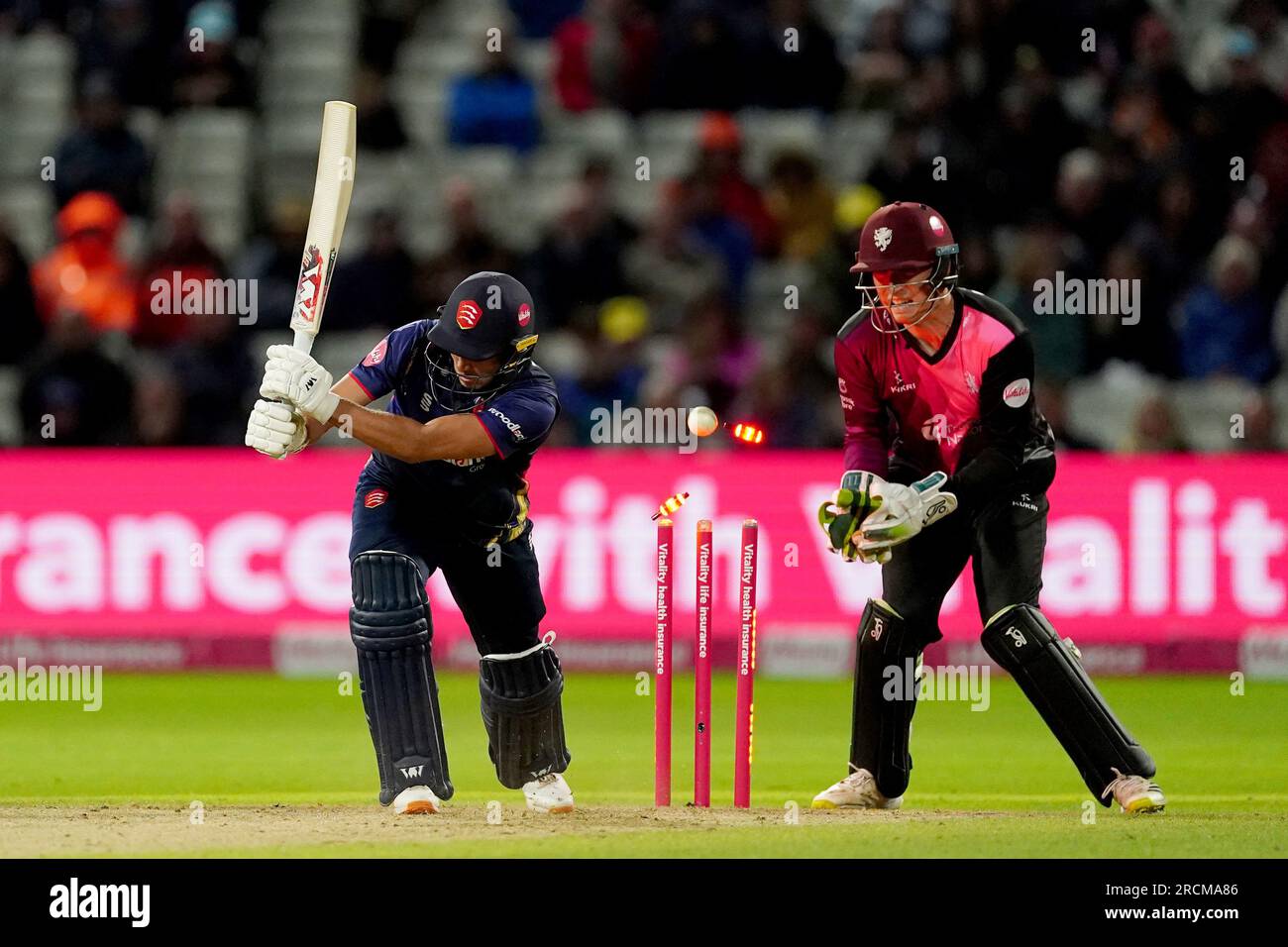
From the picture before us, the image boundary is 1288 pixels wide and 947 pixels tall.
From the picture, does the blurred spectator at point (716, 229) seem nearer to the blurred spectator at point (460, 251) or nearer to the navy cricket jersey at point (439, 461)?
the blurred spectator at point (460, 251)

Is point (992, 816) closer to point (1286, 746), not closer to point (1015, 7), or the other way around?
point (1286, 746)

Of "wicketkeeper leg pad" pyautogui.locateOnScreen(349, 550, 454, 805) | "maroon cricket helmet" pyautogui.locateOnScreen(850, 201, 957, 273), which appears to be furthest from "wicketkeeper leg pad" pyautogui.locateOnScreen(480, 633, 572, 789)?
"maroon cricket helmet" pyautogui.locateOnScreen(850, 201, 957, 273)

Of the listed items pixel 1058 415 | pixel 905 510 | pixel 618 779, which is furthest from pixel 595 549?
pixel 905 510

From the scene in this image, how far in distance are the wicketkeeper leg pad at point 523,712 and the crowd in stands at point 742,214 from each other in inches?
239

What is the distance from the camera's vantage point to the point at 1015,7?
55.9ft

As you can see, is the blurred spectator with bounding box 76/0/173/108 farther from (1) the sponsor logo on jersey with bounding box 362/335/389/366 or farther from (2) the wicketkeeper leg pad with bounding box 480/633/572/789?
(2) the wicketkeeper leg pad with bounding box 480/633/572/789

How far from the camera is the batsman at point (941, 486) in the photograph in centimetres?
835

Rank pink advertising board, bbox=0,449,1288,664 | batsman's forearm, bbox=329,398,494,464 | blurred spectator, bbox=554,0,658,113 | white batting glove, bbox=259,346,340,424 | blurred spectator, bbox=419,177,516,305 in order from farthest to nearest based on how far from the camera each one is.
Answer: blurred spectator, bbox=554,0,658,113, blurred spectator, bbox=419,177,516,305, pink advertising board, bbox=0,449,1288,664, batsman's forearm, bbox=329,398,494,464, white batting glove, bbox=259,346,340,424

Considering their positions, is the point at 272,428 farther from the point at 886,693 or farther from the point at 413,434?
the point at 886,693

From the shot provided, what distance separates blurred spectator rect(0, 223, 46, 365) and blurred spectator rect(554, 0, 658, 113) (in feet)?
14.8

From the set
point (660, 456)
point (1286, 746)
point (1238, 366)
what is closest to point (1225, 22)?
point (1238, 366)

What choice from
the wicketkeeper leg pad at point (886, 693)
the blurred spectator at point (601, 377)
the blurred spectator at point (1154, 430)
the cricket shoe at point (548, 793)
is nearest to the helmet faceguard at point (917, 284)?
the wicketkeeper leg pad at point (886, 693)

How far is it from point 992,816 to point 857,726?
685mm

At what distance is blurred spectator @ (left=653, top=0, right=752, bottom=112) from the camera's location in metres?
17.0
